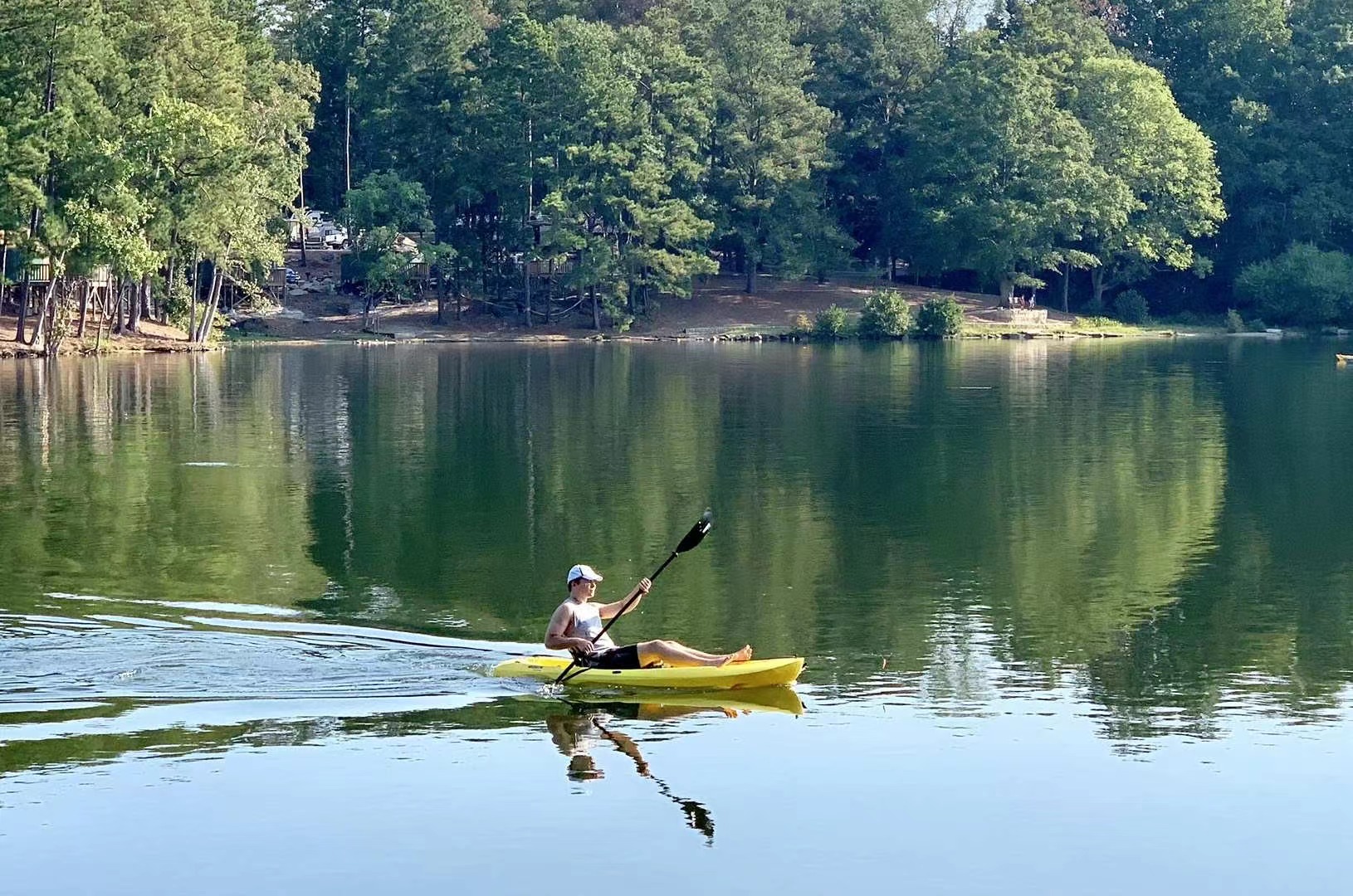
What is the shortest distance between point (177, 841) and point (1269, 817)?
7.97 meters

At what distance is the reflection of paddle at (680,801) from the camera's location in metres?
14.1

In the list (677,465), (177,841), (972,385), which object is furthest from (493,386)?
(177,841)

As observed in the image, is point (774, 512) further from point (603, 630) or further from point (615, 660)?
point (615, 660)

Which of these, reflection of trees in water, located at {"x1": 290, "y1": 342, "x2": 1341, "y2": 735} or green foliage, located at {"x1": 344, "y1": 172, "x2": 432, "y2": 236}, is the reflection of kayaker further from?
green foliage, located at {"x1": 344, "y1": 172, "x2": 432, "y2": 236}

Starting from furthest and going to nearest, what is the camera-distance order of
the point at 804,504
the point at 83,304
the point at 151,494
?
the point at 83,304, the point at 151,494, the point at 804,504

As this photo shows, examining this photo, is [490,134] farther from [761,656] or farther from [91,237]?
[761,656]

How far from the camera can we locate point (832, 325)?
90.8 meters

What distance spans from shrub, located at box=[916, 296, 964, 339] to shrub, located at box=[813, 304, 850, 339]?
12.2ft

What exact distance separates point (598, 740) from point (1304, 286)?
8562 centimetres

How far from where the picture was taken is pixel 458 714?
17.2m

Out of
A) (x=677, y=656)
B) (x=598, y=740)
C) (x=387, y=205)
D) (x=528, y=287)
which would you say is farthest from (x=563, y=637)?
(x=528, y=287)

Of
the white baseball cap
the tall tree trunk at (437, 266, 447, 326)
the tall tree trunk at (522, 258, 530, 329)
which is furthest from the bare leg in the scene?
the tall tree trunk at (522, 258, 530, 329)

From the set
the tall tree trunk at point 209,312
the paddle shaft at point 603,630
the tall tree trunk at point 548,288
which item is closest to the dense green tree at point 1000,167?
the tall tree trunk at point 548,288

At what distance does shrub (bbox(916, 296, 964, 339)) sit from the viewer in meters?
91.3
